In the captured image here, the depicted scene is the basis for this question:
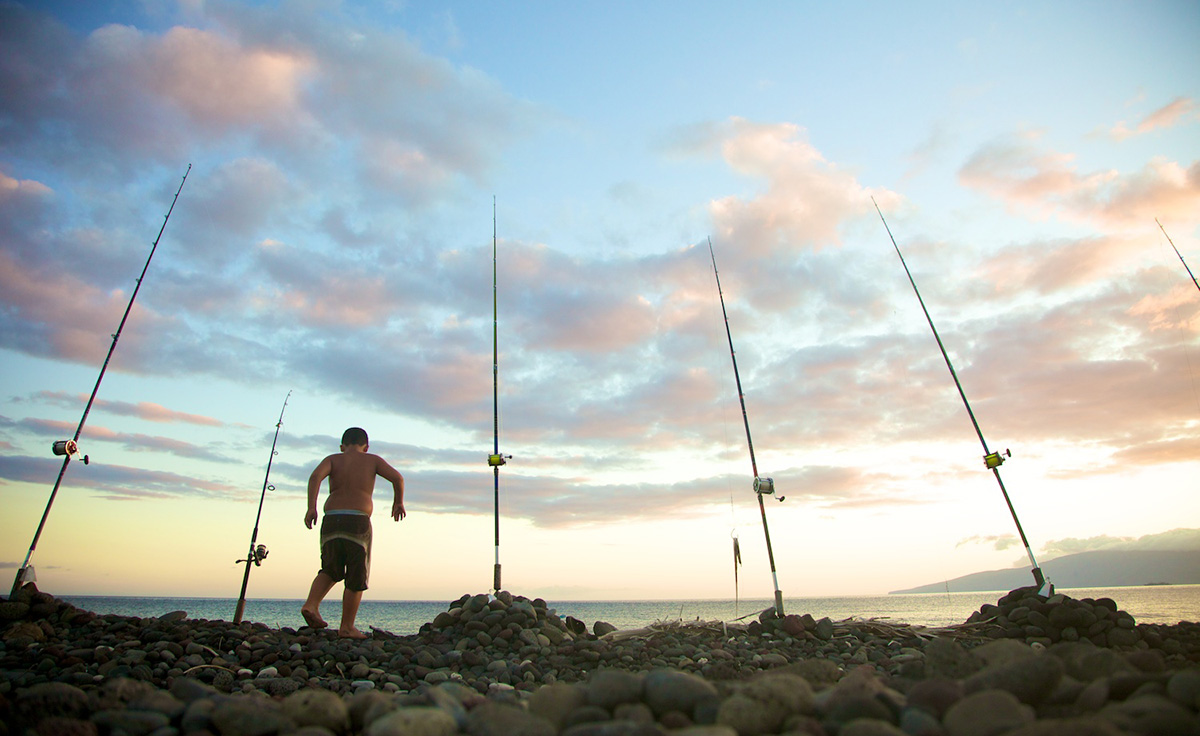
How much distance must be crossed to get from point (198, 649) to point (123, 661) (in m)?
0.73

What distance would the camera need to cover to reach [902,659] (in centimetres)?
682

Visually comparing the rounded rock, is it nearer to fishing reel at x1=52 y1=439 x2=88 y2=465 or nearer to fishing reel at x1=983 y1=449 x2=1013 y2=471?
fishing reel at x1=52 y1=439 x2=88 y2=465

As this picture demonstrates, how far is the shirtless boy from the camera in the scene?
25.3 ft

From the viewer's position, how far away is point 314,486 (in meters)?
7.92

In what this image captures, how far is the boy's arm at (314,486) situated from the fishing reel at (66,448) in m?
2.88

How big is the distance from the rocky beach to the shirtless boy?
0.59 metres

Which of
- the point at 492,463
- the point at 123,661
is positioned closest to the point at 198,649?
the point at 123,661

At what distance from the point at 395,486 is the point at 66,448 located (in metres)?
4.01

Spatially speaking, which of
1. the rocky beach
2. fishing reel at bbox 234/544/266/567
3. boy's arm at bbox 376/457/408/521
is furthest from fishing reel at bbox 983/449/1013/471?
fishing reel at bbox 234/544/266/567

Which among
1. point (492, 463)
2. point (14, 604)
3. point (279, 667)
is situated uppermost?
point (492, 463)

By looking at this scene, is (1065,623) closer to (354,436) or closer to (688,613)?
(354,436)

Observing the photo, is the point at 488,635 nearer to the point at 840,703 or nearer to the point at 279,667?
the point at 279,667

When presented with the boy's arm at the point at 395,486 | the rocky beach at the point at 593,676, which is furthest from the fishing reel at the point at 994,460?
the boy's arm at the point at 395,486

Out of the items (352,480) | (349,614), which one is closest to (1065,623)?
(349,614)
